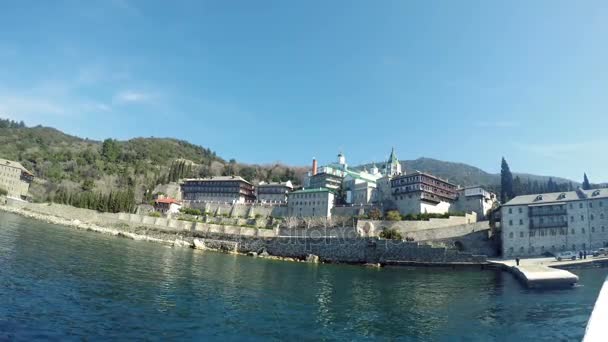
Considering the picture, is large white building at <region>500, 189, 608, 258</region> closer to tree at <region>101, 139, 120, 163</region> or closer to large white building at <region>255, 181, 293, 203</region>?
large white building at <region>255, 181, 293, 203</region>

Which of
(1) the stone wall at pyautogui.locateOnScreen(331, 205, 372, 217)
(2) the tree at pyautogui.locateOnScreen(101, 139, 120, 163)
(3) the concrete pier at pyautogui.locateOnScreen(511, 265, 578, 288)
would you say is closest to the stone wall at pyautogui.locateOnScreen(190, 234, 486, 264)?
(1) the stone wall at pyautogui.locateOnScreen(331, 205, 372, 217)

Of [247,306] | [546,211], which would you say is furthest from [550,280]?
[546,211]

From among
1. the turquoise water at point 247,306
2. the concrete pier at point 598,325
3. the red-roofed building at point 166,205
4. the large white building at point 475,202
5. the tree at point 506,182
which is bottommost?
the turquoise water at point 247,306

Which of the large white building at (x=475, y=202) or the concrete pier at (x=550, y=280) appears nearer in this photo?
the concrete pier at (x=550, y=280)

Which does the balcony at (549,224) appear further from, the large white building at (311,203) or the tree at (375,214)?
the large white building at (311,203)

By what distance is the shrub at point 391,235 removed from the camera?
6495 cm

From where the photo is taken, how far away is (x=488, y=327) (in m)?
21.2

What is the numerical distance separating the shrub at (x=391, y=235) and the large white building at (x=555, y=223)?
17413 millimetres

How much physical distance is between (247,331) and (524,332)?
598 inches

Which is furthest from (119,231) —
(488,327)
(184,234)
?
(488,327)

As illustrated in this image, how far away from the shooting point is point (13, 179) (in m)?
124

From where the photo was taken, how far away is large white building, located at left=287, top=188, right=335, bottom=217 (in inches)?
3538

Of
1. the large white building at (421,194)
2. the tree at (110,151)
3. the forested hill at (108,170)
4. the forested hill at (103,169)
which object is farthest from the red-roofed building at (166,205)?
the tree at (110,151)

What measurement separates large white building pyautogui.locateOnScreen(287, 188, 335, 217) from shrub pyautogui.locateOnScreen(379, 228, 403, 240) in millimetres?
23403
